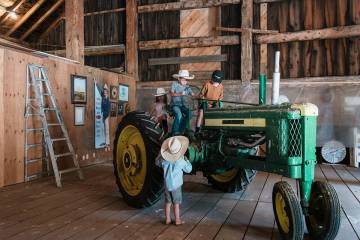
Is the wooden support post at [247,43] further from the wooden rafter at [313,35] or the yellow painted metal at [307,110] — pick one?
the yellow painted metal at [307,110]

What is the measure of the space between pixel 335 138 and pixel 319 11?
8.56ft

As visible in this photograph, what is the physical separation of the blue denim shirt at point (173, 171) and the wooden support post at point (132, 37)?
18.6 ft

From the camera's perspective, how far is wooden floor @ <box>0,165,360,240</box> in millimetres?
2922

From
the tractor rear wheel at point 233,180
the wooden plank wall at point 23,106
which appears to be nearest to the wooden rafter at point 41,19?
the wooden plank wall at point 23,106

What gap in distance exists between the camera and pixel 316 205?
2.78 m

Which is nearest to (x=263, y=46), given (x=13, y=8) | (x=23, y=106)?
(x=23, y=106)

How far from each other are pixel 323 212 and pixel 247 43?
5353mm

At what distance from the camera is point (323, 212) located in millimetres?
2688

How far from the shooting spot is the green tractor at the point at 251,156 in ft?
8.74

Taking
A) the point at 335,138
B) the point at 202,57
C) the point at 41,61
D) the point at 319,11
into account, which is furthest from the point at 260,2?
the point at 41,61

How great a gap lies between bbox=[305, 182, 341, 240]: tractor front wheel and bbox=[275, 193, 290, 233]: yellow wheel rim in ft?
0.72

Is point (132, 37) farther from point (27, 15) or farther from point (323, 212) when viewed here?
point (323, 212)

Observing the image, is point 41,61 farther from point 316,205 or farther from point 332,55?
point 332,55

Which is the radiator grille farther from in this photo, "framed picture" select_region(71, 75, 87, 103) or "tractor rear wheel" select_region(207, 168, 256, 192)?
"framed picture" select_region(71, 75, 87, 103)
